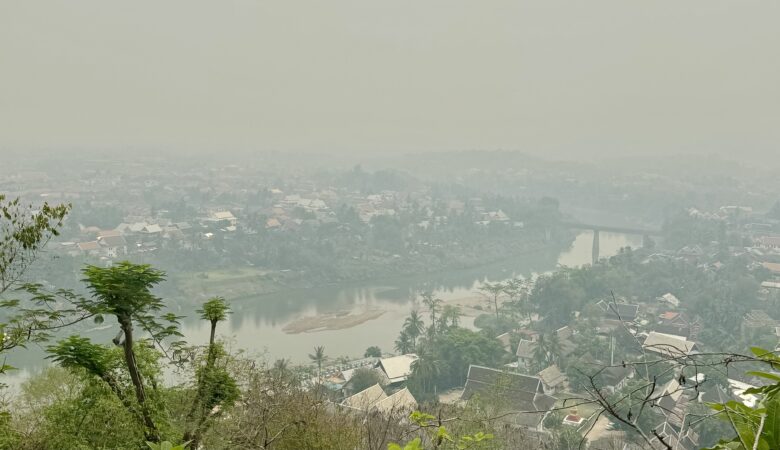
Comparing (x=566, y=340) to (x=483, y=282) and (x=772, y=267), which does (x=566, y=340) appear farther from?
(x=772, y=267)

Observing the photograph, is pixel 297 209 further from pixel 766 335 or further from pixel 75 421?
pixel 75 421

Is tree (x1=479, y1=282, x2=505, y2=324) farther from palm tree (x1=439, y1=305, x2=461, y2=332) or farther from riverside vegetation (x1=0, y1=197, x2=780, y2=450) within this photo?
riverside vegetation (x1=0, y1=197, x2=780, y2=450)

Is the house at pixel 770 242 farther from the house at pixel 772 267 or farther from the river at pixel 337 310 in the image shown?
the river at pixel 337 310

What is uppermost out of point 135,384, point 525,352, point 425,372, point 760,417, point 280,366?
point 760,417

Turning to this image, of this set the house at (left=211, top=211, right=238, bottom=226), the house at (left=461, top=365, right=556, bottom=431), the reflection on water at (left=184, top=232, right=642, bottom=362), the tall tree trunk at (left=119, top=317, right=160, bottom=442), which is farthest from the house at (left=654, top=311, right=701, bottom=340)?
the house at (left=211, top=211, right=238, bottom=226)

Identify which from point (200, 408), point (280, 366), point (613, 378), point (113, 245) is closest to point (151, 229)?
point (113, 245)
